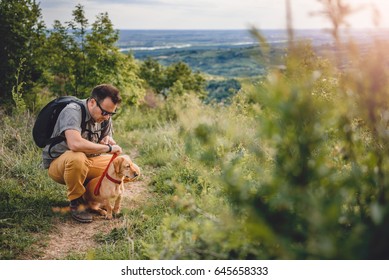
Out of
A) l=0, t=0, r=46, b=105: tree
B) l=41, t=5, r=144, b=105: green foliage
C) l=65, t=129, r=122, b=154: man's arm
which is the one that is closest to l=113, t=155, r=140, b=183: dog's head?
l=65, t=129, r=122, b=154: man's arm

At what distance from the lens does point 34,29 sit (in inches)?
307

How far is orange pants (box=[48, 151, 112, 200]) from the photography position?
14.7 feet

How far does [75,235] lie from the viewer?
4230 millimetres

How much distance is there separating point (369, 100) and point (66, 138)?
350cm

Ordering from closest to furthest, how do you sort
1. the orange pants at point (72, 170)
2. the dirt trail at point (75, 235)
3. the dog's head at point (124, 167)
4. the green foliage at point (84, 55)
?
the dirt trail at point (75, 235)
the orange pants at point (72, 170)
the dog's head at point (124, 167)
the green foliage at point (84, 55)

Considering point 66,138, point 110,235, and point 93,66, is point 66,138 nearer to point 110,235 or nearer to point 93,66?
point 110,235

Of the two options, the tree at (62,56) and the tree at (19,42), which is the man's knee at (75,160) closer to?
the tree at (19,42)

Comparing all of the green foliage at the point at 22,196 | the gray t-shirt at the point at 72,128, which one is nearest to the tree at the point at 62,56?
the green foliage at the point at 22,196

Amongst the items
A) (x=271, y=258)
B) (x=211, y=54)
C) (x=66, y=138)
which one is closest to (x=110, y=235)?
(x=66, y=138)

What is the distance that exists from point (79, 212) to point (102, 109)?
1.28m

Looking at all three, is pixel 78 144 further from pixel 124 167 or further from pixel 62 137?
pixel 124 167

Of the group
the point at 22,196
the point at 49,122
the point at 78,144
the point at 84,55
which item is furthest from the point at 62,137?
the point at 84,55

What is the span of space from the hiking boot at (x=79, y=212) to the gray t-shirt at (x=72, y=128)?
2.10 ft

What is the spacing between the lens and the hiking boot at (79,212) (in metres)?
4.53
